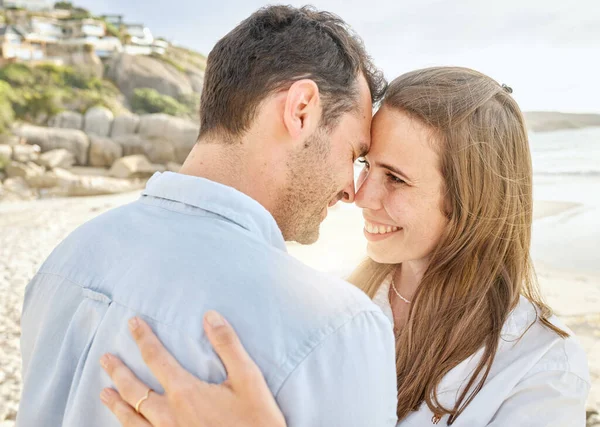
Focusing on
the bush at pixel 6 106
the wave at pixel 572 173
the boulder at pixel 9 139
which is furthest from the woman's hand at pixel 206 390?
the bush at pixel 6 106

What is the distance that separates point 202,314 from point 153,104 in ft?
130

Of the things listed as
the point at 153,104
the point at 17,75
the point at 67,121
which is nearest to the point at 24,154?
the point at 67,121

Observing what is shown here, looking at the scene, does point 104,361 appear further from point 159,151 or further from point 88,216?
point 159,151

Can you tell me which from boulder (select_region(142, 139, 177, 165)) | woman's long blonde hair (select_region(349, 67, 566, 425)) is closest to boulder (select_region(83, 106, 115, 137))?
boulder (select_region(142, 139, 177, 165))

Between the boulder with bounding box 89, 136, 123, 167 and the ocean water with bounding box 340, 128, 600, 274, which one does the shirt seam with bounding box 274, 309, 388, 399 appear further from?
the boulder with bounding box 89, 136, 123, 167

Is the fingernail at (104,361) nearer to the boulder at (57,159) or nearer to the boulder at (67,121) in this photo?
the boulder at (57,159)

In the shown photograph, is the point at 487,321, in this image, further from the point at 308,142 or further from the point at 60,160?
the point at 60,160

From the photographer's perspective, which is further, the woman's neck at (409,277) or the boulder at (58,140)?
the boulder at (58,140)

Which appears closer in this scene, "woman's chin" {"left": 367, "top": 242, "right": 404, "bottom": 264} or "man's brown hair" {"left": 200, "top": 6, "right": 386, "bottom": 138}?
"man's brown hair" {"left": 200, "top": 6, "right": 386, "bottom": 138}

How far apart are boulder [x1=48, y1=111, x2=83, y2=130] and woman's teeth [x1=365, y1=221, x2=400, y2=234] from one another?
3164 cm

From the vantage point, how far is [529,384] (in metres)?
2.03

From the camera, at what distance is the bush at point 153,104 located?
38.8 metres

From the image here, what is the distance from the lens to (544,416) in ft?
6.51

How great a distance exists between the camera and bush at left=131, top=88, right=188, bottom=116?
38.8 meters
